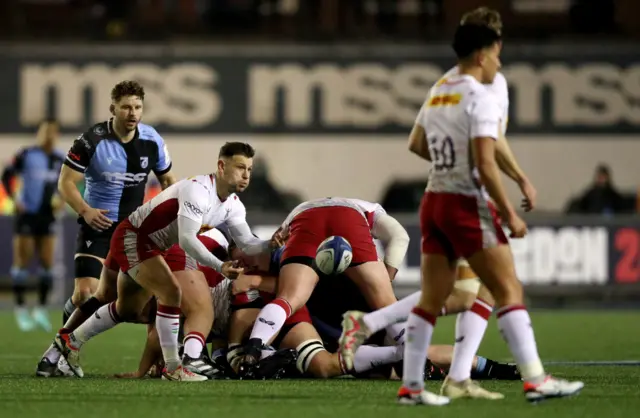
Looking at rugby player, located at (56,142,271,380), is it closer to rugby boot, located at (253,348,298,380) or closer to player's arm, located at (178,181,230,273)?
player's arm, located at (178,181,230,273)

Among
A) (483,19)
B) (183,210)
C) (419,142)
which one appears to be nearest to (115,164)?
(183,210)

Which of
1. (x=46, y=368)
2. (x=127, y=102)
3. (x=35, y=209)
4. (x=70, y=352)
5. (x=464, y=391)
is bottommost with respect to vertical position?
(x=35, y=209)

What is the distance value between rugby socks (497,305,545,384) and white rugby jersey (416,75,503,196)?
626 mm

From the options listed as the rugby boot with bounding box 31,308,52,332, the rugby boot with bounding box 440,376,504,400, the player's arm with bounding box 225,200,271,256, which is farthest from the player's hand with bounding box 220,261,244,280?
the rugby boot with bounding box 31,308,52,332

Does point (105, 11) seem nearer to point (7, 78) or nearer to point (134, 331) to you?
point (7, 78)

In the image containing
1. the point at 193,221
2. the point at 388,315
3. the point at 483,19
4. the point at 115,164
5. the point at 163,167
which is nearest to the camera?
the point at 483,19

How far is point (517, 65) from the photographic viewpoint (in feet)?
80.8

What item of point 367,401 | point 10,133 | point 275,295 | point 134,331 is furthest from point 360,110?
point 367,401

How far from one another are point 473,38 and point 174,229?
274cm

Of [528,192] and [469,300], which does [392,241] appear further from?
[528,192]

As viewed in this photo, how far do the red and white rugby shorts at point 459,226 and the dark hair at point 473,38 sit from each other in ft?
Result: 2.41

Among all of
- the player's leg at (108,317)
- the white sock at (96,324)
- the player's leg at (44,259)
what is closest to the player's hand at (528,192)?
the player's leg at (108,317)

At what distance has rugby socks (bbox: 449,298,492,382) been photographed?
732 centimetres

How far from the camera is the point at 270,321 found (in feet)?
29.0
